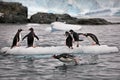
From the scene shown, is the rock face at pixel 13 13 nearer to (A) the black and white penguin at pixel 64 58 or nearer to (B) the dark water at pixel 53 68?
(B) the dark water at pixel 53 68

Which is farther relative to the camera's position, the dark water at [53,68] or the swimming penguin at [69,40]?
the swimming penguin at [69,40]

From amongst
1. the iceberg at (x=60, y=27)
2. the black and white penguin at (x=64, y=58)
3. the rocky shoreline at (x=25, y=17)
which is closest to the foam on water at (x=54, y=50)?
the black and white penguin at (x=64, y=58)

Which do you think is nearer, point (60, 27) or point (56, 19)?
point (60, 27)

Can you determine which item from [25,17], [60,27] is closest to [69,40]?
[60,27]

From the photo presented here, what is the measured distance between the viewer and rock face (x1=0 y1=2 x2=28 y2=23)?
71.4 m

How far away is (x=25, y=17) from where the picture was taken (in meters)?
73.6

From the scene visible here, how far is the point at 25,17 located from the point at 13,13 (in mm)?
2416

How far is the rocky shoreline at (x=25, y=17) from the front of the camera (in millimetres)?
71250

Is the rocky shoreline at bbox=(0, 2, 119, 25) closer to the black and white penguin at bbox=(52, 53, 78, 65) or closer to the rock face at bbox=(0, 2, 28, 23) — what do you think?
the rock face at bbox=(0, 2, 28, 23)

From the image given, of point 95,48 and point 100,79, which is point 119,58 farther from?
point 100,79

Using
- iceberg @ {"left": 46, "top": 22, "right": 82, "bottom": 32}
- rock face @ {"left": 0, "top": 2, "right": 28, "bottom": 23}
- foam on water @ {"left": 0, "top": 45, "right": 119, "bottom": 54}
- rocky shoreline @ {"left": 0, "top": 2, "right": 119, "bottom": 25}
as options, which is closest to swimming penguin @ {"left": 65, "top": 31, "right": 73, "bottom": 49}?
foam on water @ {"left": 0, "top": 45, "right": 119, "bottom": 54}

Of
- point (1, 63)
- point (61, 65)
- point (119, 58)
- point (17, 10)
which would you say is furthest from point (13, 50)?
point (17, 10)

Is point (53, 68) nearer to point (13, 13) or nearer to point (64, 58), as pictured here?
point (64, 58)

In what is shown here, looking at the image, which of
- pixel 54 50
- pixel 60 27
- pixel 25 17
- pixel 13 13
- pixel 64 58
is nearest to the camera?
pixel 64 58
